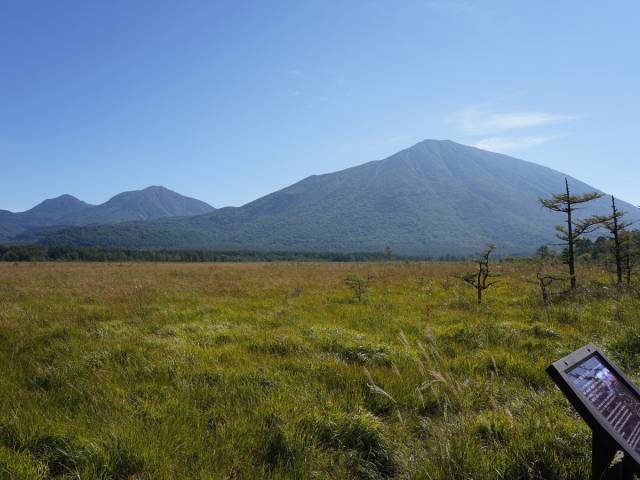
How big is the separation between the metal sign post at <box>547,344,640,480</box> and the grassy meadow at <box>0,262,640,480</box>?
21.8 inches

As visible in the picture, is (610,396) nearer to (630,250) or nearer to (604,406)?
(604,406)

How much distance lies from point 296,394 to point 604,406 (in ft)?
10.2

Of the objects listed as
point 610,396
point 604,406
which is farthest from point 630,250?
point 604,406

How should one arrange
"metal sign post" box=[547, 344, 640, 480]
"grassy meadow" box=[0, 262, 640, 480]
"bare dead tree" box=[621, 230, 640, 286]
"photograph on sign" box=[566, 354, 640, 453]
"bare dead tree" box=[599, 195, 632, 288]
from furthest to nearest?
"bare dead tree" box=[621, 230, 640, 286] → "bare dead tree" box=[599, 195, 632, 288] → "grassy meadow" box=[0, 262, 640, 480] → "photograph on sign" box=[566, 354, 640, 453] → "metal sign post" box=[547, 344, 640, 480]

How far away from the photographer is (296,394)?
436 centimetres

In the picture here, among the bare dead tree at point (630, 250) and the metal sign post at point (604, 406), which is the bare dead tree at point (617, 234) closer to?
the bare dead tree at point (630, 250)

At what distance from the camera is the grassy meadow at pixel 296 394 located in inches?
118

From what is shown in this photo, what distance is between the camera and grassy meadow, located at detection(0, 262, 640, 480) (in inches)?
118

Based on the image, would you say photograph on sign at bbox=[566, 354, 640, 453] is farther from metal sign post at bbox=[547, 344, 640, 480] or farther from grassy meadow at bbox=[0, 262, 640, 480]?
grassy meadow at bbox=[0, 262, 640, 480]

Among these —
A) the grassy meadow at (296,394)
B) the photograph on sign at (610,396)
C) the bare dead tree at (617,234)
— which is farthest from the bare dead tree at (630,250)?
the photograph on sign at (610,396)

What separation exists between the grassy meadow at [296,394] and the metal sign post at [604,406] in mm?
553

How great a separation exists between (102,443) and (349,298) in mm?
9562

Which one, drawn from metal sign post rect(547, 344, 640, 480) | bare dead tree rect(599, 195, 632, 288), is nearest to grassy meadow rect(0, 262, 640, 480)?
metal sign post rect(547, 344, 640, 480)

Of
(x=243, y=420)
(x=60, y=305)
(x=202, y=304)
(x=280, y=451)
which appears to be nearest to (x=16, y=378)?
(x=243, y=420)
